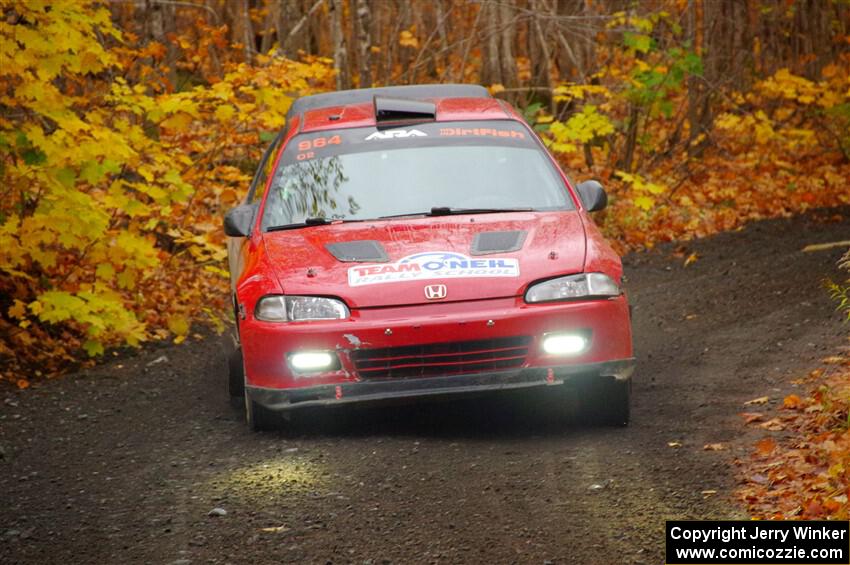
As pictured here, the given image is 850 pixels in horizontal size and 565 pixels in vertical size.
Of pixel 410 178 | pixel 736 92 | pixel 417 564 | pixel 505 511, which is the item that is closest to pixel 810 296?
pixel 410 178

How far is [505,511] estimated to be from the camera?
16.4ft

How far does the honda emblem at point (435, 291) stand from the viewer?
6086 millimetres

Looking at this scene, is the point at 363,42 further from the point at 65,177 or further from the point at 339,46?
the point at 65,177

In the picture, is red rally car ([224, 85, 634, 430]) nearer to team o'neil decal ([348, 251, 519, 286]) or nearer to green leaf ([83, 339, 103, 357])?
team o'neil decal ([348, 251, 519, 286])

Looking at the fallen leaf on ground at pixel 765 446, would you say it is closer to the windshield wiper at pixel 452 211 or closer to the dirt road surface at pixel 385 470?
the dirt road surface at pixel 385 470

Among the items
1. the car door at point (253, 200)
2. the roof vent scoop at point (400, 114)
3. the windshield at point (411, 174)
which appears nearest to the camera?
the windshield at point (411, 174)

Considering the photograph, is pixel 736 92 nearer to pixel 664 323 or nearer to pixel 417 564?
pixel 664 323

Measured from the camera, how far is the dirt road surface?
4715 mm

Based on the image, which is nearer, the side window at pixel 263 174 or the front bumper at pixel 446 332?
the front bumper at pixel 446 332

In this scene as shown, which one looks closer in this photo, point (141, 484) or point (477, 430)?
point (141, 484)

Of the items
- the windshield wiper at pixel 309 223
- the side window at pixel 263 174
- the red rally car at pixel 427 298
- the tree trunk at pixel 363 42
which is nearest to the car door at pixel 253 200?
the side window at pixel 263 174

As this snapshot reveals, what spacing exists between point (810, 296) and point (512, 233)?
431cm

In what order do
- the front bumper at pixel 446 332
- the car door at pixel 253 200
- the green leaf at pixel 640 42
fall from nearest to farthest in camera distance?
the front bumper at pixel 446 332, the car door at pixel 253 200, the green leaf at pixel 640 42

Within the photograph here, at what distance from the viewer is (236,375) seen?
312 inches
